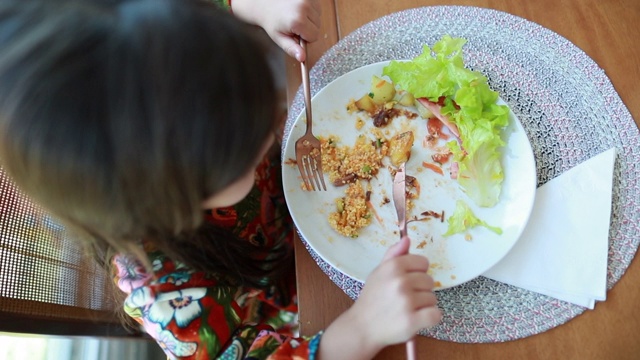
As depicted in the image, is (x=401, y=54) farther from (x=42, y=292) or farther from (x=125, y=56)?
(x=42, y=292)

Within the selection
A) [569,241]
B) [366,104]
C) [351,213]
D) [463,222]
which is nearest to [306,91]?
[366,104]

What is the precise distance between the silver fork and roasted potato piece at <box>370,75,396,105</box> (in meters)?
0.12

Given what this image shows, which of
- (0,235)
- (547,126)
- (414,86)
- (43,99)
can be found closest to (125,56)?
(43,99)

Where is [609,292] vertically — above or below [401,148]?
below

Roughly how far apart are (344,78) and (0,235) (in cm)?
57

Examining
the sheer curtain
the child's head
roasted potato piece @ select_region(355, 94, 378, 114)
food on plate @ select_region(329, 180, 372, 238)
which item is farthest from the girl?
the sheer curtain

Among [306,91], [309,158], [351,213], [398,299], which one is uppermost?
[306,91]

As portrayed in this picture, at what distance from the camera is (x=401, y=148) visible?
79 cm

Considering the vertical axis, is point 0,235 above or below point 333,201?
above

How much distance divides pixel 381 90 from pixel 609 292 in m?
0.46

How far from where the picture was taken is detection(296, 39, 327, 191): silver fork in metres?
0.79

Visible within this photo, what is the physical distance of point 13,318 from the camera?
66cm

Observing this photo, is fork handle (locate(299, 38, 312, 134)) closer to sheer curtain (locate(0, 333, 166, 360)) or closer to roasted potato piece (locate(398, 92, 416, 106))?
roasted potato piece (locate(398, 92, 416, 106))

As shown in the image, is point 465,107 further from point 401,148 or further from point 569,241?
point 569,241
